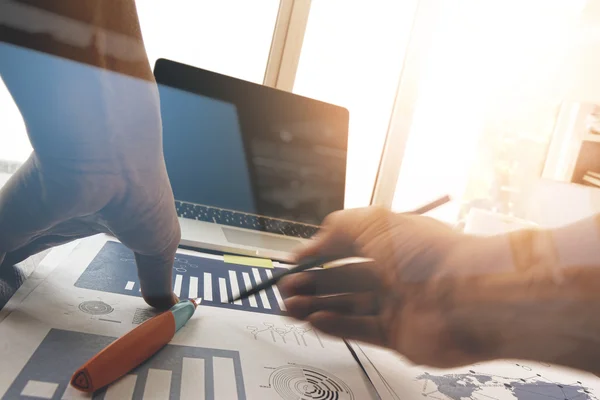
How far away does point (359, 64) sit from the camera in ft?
2.13

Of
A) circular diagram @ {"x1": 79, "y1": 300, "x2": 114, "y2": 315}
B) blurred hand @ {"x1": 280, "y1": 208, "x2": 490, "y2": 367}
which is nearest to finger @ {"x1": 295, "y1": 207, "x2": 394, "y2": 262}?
blurred hand @ {"x1": 280, "y1": 208, "x2": 490, "y2": 367}

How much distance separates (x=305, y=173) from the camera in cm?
Answer: 48

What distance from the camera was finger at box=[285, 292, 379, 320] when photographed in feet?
0.82

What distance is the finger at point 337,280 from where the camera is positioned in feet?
0.84

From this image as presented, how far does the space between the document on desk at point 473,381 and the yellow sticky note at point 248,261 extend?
3.8 inches

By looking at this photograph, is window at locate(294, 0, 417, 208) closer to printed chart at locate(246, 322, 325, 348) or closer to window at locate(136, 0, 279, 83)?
window at locate(136, 0, 279, 83)

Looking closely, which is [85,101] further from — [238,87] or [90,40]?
[238,87]

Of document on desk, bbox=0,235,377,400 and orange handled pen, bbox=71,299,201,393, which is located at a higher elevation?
orange handled pen, bbox=71,299,201,393

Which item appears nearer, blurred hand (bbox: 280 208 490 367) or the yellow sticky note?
blurred hand (bbox: 280 208 490 367)

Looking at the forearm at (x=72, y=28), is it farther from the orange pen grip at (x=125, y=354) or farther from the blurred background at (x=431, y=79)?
the orange pen grip at (x=125, y=354)

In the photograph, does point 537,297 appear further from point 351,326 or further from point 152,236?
point 152,236

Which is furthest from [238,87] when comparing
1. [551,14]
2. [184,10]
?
[551,14]

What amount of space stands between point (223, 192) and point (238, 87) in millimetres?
190

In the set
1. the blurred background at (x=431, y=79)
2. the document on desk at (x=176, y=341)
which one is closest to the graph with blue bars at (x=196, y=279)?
the document on desk at (x=176, y=341)
